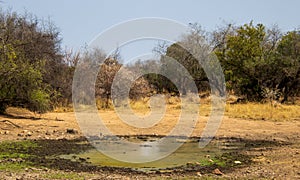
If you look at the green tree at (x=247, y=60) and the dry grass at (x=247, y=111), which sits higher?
the green tree at (x=247, y=60)

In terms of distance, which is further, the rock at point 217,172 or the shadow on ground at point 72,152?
the shadow on ground at point 72,152

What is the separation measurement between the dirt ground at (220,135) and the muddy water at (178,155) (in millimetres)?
647

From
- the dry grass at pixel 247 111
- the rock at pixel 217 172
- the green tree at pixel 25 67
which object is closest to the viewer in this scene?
the rock at pixel 217 172

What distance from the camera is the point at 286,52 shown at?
84.0 feet

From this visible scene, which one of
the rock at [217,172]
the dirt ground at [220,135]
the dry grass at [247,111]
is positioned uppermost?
the dry grass at [247,111]

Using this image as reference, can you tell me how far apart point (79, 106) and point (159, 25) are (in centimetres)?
1036

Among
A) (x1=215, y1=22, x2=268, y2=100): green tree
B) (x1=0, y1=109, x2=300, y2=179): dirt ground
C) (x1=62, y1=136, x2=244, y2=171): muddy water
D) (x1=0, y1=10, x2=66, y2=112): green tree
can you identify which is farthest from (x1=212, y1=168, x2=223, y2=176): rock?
(x1=215, y1=22, x2=268, y2=100): green tree

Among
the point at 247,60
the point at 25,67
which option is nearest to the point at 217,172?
the point at 25,67

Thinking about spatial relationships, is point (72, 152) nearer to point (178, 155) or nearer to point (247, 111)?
point (178, 155)

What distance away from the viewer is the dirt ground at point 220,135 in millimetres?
6996


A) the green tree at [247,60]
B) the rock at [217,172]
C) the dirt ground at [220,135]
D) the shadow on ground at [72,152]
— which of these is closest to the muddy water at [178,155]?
the shadow on ground at [72,152]

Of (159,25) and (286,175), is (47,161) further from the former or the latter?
(159,25)

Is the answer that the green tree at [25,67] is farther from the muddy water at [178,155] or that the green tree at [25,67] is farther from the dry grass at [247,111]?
the muddy water at [178,155]

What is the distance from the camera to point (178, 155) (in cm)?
955
